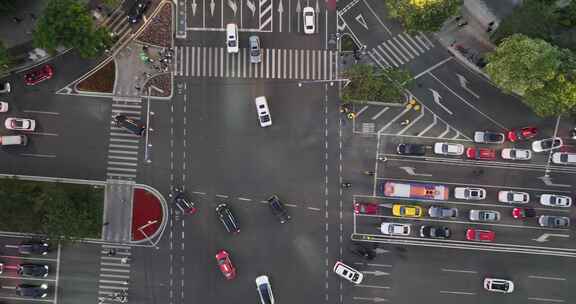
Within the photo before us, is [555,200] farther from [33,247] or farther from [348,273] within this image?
[33,247]

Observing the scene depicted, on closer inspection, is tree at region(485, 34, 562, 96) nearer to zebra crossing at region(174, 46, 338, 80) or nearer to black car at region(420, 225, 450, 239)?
black car at region(420, 225, 450, 239)

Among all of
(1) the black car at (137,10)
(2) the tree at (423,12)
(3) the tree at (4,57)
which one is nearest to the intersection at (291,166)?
(3) the tree at (4,57)

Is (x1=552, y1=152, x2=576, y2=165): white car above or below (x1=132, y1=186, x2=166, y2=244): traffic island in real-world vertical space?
above

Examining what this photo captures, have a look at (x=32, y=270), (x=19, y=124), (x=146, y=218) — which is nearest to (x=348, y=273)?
(x=146, y=218)

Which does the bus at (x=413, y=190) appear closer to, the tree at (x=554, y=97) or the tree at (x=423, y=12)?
the tree at (x=554, y=97)

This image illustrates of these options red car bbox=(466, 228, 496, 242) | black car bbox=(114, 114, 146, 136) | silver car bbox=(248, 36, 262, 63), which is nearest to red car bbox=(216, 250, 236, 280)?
black car bbox=(114, 114, 146, 136)

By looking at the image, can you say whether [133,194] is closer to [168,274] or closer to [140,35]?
[168,274]
